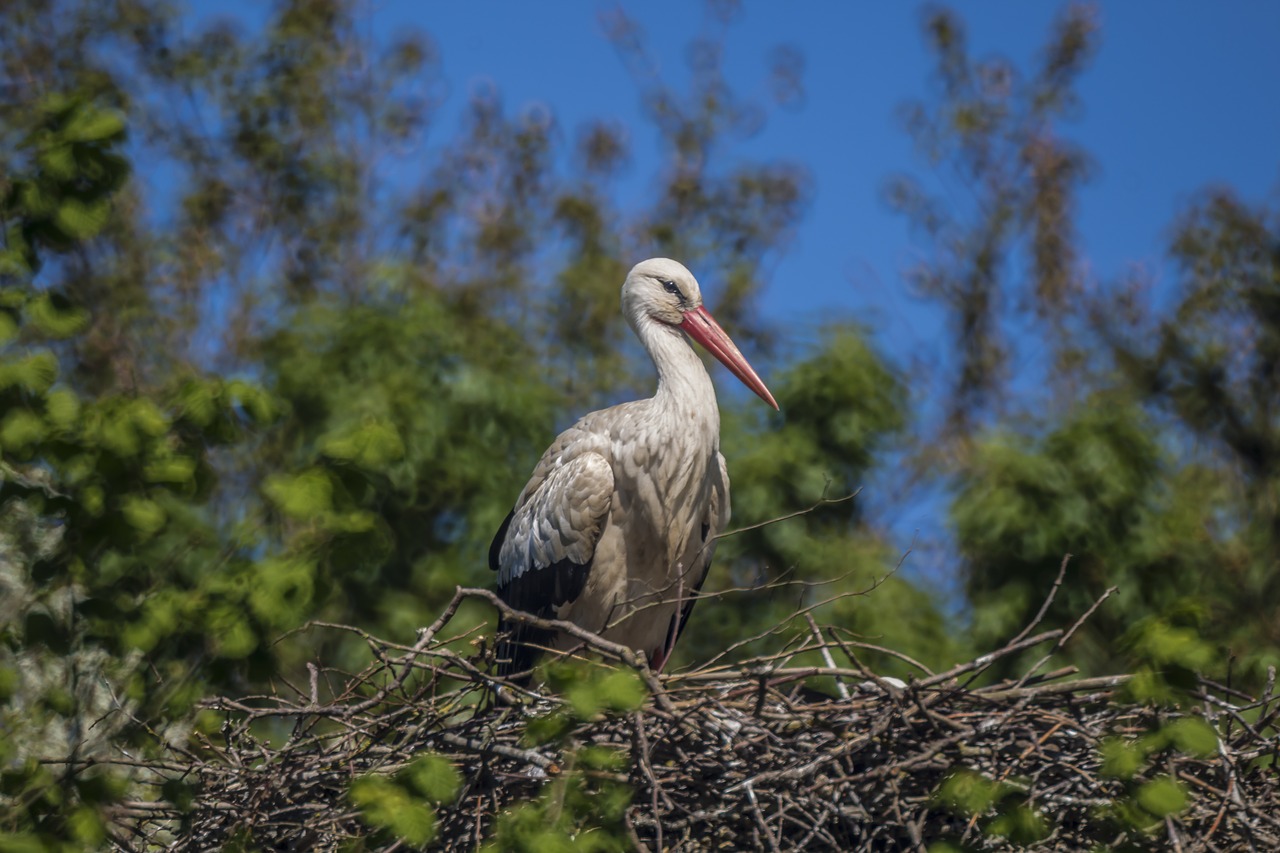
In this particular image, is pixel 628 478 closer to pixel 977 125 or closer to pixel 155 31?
pixel 155 31

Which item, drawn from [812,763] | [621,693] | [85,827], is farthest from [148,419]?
[812,763]

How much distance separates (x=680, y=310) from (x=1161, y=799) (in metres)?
3.22

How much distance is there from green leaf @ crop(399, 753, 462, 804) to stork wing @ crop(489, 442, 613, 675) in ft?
6.12

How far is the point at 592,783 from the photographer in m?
4.25

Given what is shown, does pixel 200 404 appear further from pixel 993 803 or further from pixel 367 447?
pixel 993 803

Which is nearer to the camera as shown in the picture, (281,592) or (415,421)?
(281,592)

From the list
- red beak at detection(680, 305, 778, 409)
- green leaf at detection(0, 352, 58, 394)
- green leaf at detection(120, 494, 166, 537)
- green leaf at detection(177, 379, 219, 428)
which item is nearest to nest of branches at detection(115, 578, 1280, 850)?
green leaf at detection(120, 494, 166, 537)

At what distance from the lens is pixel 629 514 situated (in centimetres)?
610

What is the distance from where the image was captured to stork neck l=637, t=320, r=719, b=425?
6.11 metres

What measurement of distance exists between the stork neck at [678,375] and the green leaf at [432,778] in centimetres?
235

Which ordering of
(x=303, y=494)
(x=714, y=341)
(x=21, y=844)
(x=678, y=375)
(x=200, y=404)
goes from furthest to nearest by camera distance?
1. (x=714, y=341)
2. (x=678, y=375)
3. (x=200, y=404)
4. (x=303, y=494)
5. (x=21, y=844)

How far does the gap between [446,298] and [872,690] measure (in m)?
12.2

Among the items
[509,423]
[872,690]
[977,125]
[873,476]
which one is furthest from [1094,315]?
[872,690]

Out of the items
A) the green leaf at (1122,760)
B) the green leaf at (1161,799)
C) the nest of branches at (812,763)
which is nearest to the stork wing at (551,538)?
the nest of branches at (812,763)
